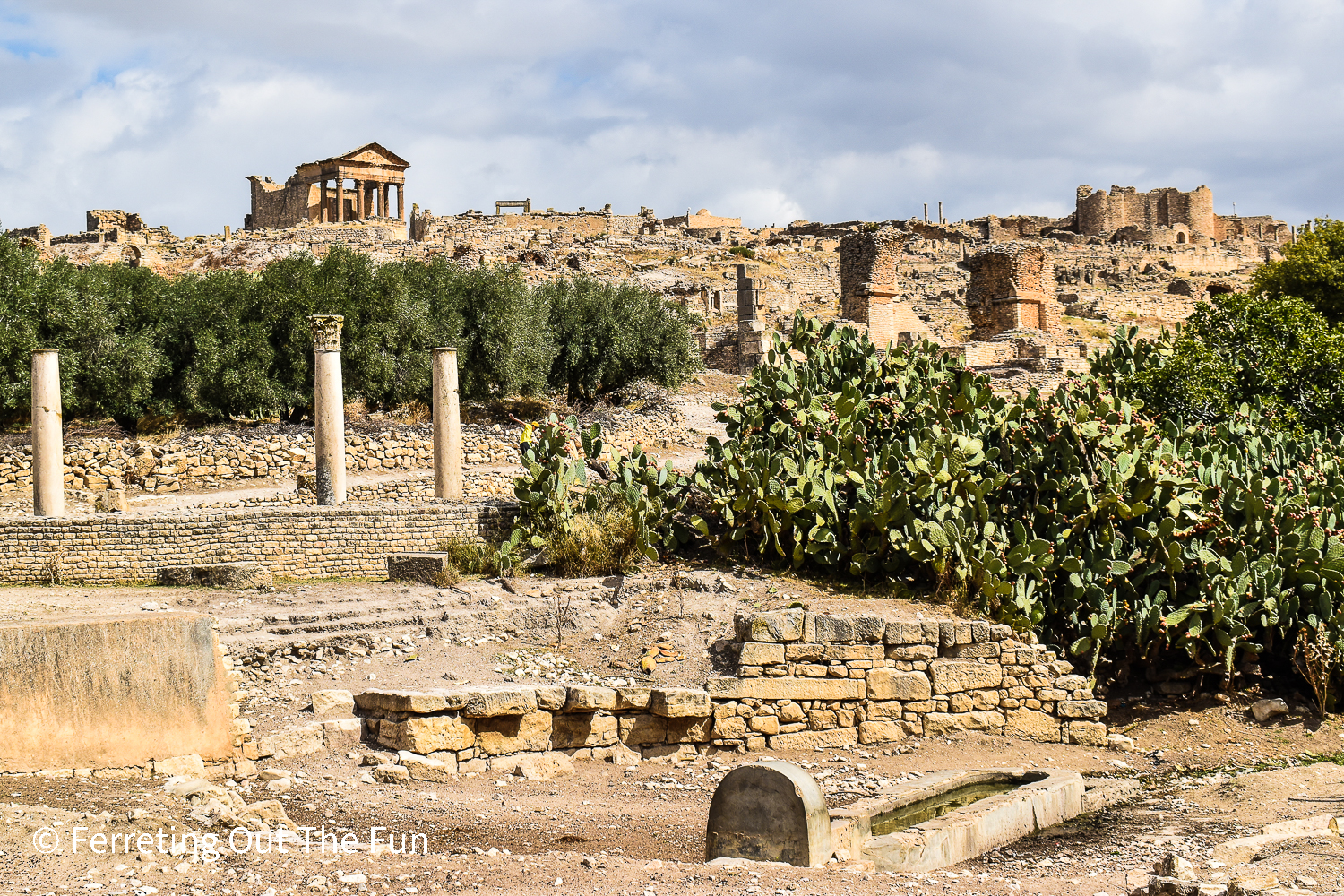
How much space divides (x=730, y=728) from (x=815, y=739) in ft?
2.34

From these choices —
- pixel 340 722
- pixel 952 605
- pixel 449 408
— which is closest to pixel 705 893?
pixel 340 722

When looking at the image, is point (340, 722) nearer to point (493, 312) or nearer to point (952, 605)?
point (952, 605)

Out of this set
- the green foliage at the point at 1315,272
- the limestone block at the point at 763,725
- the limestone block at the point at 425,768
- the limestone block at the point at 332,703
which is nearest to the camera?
the limestone block at the point at 425,768

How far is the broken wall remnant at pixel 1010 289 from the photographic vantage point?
1166 inches

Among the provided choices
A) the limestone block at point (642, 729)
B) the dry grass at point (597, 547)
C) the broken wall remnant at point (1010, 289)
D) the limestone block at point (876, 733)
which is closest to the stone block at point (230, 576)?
the dry grass at point (597, 547)

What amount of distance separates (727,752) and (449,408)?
8.33m

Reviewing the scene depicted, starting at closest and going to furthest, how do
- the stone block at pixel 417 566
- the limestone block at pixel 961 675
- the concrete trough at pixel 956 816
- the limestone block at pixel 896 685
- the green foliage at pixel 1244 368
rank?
the concrete trough at pixel 956 816, the limestone block at pixel 896 685, the limestone block at pixel 961 675, the stone block at pixel 417 566, the green foliage at pixel 1244 368

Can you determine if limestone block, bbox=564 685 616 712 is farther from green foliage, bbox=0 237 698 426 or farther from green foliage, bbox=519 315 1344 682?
green foliage, bbox=0 237 698 426

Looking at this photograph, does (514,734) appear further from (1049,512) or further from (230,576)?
(230,576)

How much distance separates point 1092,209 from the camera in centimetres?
6562

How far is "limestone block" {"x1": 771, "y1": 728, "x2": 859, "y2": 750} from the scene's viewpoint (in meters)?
9.22

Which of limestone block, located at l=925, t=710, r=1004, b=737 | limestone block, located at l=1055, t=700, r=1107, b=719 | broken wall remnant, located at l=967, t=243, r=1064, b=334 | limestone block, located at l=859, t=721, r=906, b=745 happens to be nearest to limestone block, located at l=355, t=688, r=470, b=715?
limestone block, located at l=859, t=721, r=906, b=745

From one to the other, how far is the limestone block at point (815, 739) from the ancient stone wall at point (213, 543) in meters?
5.92

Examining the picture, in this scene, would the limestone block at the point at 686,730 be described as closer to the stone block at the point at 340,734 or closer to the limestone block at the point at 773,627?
the limestone block at the point at 773,627
